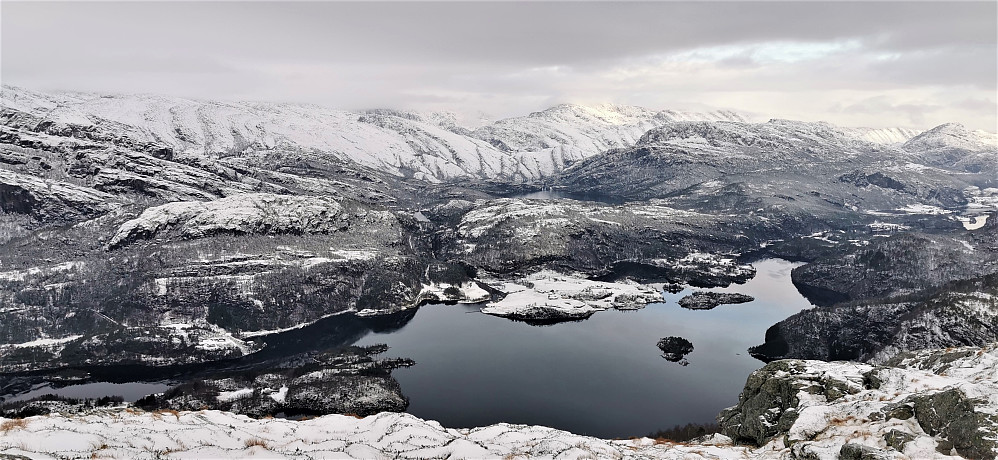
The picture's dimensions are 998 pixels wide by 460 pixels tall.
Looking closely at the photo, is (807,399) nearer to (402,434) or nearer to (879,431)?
(879,431)

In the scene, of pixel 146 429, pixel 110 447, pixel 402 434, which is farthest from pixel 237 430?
pixel 402 434

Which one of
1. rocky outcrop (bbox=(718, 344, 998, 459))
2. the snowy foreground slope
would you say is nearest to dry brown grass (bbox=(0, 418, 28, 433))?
the snowy foreground slope

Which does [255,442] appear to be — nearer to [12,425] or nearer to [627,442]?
[12,425]

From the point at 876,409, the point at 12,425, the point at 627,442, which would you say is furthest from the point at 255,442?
the point at 876,409

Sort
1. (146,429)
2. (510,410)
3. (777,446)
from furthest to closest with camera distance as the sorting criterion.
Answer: (510,410) < (777,446) < (146,429)

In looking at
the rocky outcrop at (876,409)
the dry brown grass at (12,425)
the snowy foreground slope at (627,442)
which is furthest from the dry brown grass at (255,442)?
the rocky outcrop at (876,409)
